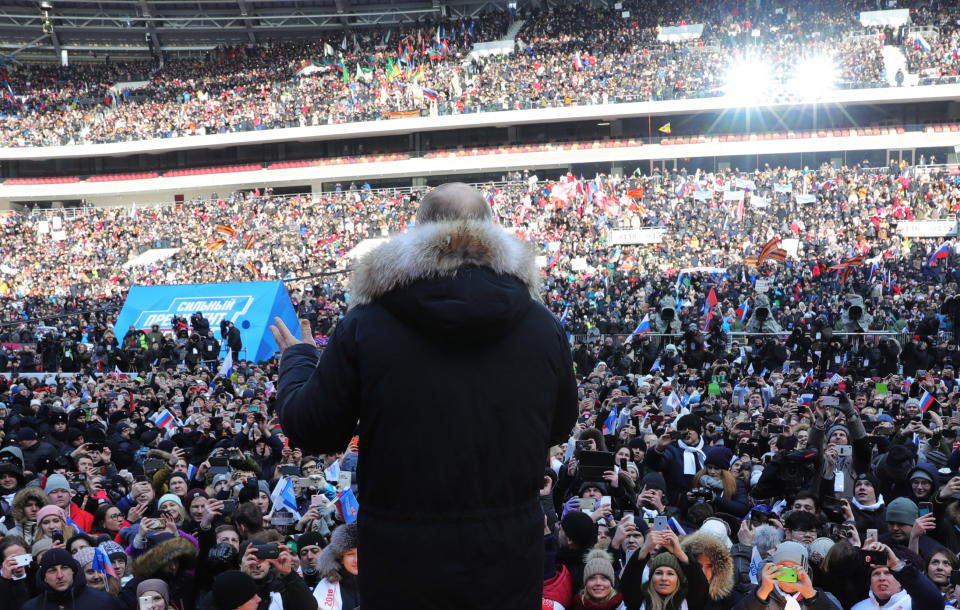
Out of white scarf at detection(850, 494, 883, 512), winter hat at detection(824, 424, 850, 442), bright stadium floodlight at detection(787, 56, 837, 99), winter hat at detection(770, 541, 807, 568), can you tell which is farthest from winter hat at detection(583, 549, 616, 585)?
bright stadium floodlight at detection(787, 56, 837, 99)

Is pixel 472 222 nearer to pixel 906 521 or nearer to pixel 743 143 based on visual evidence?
pixel 906 521

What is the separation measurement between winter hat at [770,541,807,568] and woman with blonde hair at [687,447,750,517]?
2.26m

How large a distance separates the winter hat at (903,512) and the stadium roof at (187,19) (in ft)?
Answer: 157

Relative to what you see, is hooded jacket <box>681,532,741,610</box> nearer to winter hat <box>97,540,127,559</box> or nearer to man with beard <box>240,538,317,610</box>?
man with beard <box>240,538,317,610</box>

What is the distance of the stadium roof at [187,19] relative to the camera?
51875 mm

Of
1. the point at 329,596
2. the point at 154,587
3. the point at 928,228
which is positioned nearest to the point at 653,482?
the point at 329,596

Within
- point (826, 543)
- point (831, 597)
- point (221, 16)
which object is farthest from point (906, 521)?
point (221, 16)

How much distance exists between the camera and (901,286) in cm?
2309

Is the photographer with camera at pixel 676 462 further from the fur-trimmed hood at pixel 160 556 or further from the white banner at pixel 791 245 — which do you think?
the white banner at pixel 791 245

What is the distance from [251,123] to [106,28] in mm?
10336

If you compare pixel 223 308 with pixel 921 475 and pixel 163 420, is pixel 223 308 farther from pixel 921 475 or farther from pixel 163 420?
pixel 921 475

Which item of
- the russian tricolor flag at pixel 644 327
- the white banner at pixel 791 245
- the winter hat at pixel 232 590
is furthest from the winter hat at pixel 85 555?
the white banner at pixel 791 245

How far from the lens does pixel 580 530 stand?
5449 mm

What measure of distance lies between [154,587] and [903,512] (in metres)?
4.44
